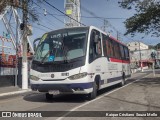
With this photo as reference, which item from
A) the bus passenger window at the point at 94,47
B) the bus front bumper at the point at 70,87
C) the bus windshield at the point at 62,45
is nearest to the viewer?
the bus front bumper at the point at 70,87

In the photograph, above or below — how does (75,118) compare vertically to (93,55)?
below

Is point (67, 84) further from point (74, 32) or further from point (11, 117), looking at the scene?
point (11, 117)

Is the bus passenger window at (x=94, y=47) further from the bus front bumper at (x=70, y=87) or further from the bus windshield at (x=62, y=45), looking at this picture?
the bus front bumper at (x=70, y=87)

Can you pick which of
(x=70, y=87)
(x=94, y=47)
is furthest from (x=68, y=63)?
(x=94, y=47)

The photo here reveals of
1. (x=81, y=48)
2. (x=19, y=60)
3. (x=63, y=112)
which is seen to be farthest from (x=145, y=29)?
(x=63, y=112)

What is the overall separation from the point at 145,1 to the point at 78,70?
1529 cm

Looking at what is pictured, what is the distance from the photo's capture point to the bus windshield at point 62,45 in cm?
1259

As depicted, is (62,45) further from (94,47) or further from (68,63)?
(94,47)

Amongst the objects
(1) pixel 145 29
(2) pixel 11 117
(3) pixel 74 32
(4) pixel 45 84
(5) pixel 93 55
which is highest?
(1) pixel 145 29

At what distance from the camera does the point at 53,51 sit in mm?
12867

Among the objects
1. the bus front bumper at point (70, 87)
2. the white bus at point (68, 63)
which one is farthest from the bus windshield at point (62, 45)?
the bus front bumper at point (70, 87)

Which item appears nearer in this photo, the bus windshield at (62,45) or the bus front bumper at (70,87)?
the bus front bumper at (70,87)

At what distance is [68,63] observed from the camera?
12289mm

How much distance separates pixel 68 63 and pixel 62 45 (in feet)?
3.13
